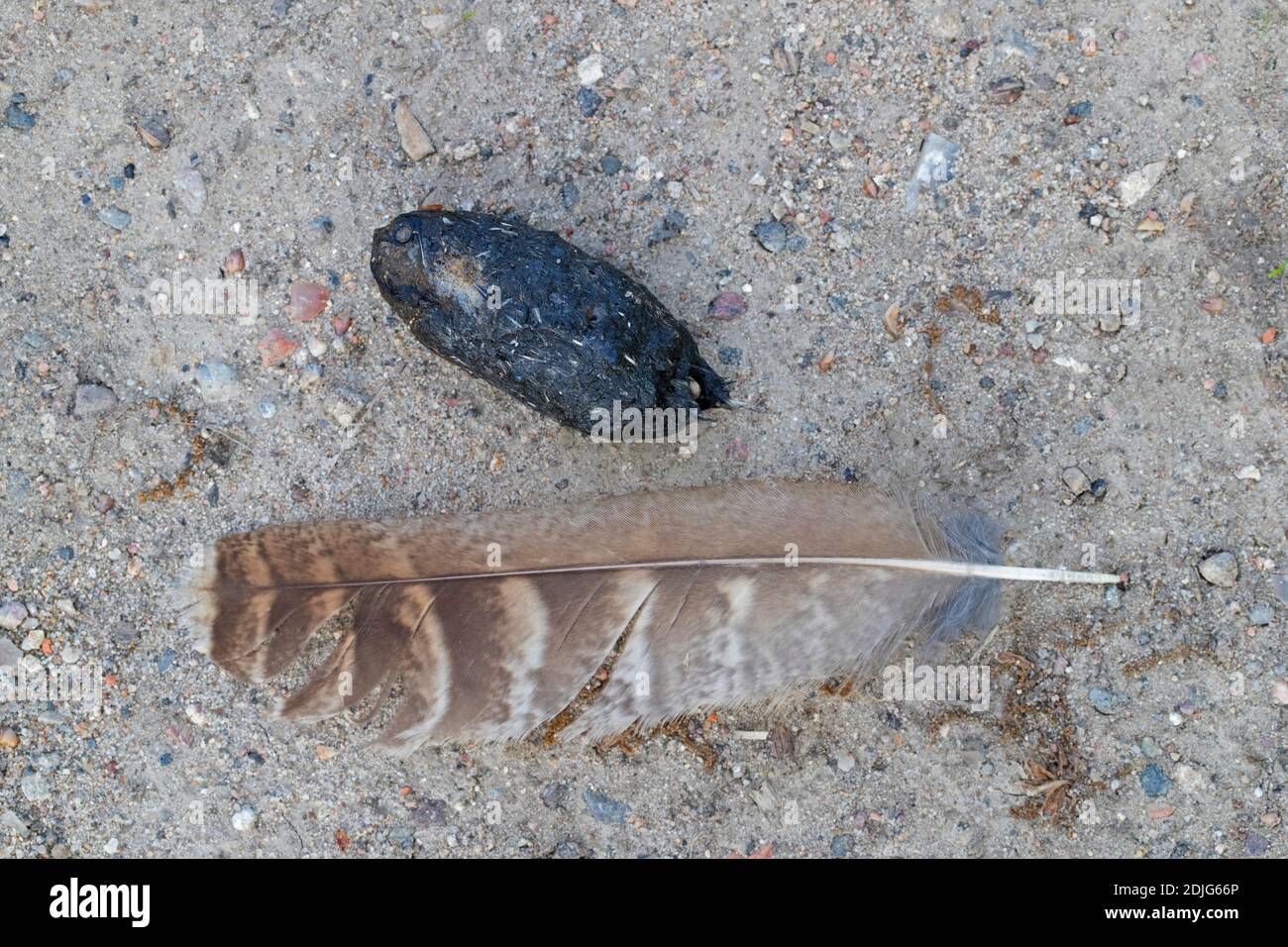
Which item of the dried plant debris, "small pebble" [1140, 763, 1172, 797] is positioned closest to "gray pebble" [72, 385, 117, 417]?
the dried plant debris

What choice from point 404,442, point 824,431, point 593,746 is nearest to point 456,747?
point 593,746

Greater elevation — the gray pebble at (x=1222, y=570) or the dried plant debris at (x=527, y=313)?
the dried plant debris at (x=527, y=313)

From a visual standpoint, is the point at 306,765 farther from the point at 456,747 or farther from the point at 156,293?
the point at 156,293

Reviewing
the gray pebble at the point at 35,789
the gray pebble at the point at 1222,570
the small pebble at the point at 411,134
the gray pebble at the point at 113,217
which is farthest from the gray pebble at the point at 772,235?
the gray pebble at the point at 35,789

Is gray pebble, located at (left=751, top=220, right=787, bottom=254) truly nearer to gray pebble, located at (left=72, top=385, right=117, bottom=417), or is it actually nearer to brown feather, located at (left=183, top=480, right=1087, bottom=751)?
brown feather, located at (left=183, top=480, right=1087, bottom=751)

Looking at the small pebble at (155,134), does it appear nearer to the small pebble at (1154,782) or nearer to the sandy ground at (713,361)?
the sandy ground at (713,361)

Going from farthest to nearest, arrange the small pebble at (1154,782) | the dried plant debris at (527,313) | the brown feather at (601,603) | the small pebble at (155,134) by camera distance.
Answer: the small pebble at (155,134) < the small pebble at (1154,782) < the brown feather at (601,603) < the dried plant debris at (527,313)
